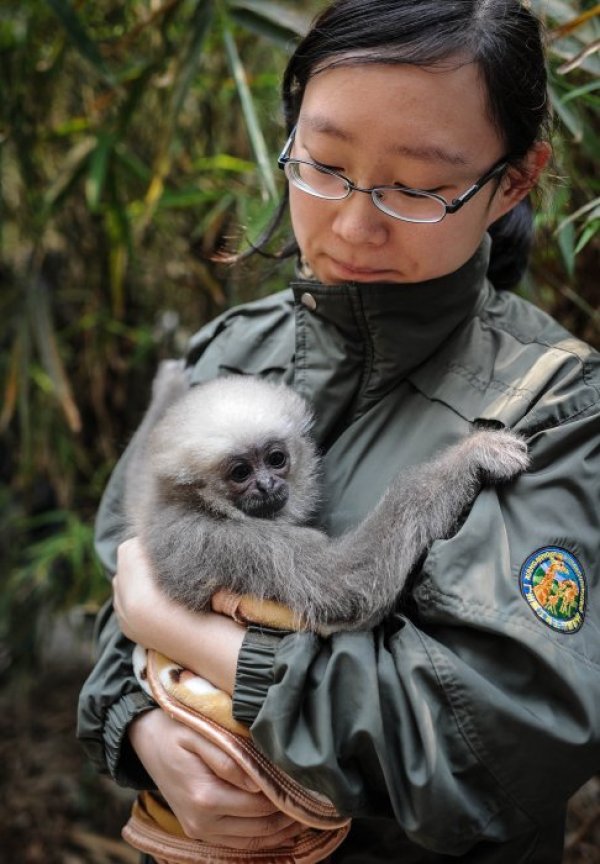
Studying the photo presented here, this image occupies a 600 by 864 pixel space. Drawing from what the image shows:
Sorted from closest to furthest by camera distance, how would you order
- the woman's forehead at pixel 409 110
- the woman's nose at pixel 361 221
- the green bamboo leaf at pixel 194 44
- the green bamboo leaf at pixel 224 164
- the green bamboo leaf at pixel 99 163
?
the woman's forehead at pixel 409 110
the woman's nose at pixel 361 221
the green bamboo leaf at pixel 194 44
the green bamboo leaf at pixel 99 163
the green bamboo leaf at pixel 224 164

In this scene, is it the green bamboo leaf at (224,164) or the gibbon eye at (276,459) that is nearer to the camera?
the gibbon eye at (276,459)

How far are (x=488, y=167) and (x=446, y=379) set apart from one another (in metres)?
0.36

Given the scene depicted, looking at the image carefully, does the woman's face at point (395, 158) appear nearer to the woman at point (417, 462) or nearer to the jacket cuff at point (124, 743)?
the woman at point (417, 462)

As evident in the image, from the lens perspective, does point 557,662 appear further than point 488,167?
No

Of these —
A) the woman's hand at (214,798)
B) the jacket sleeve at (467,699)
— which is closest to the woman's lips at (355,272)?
the jacket sleeve at (467,699)

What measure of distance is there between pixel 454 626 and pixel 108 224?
2456 millimetres

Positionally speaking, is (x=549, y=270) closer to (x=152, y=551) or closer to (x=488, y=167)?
(x=488, y=167)

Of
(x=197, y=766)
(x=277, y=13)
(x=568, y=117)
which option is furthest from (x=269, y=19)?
(x=197, y=766)

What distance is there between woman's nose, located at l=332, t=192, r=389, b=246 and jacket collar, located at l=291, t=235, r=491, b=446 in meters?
0.12

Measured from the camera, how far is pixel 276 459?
189 cm

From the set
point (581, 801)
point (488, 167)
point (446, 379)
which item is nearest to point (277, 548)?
point (446, 379)

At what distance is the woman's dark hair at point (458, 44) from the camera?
1.28m

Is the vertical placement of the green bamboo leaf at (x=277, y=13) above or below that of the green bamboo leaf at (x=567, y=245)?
above

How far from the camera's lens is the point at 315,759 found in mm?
1190
